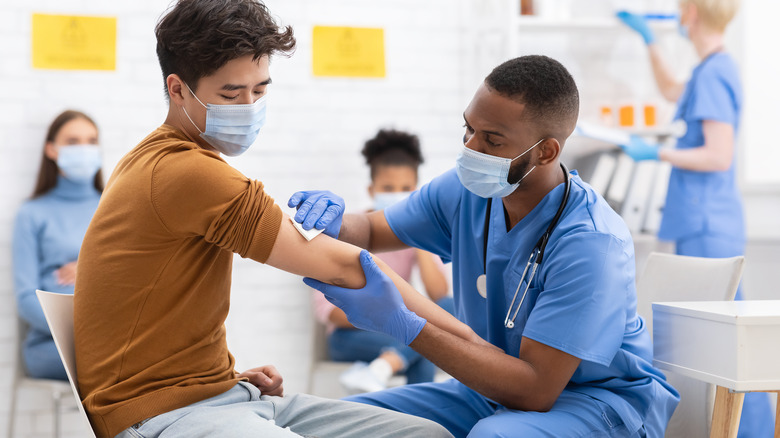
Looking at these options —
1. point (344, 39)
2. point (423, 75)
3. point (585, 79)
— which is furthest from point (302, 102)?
point (585, 79)

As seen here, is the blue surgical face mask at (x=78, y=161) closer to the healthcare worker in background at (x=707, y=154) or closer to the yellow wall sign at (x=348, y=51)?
the yellow wall sign at (x=348, y=51)

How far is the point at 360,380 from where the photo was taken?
2.70 m

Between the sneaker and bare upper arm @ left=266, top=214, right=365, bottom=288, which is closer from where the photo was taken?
bare upper arm @ left=266, top=214, right=365, bottom=288

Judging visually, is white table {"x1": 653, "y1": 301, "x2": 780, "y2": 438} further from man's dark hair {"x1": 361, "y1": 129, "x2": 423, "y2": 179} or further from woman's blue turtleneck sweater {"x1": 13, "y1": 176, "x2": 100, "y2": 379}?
woman's blue turtleneck sweater {"x1": 13, "y1": 176, "x2": 100, "y2": 379}

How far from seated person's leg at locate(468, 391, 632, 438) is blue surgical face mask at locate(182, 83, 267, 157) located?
75 cm

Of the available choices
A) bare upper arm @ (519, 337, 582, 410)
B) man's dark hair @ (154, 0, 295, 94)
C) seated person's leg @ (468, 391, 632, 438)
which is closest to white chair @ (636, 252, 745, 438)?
seated person's leg @ (468, 391, 632, 438)

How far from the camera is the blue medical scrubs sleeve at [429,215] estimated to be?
187cm

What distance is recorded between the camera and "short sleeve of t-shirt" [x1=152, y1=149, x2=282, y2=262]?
1270mm

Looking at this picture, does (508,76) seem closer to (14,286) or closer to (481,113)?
(481,113)

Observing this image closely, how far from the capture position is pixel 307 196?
1662 mm

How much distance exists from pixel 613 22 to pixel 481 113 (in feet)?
6.32

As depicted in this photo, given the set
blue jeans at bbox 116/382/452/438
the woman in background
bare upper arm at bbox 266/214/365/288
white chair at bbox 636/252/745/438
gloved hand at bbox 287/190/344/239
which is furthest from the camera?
the woman in background

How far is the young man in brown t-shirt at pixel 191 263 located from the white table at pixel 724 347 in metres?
0.53

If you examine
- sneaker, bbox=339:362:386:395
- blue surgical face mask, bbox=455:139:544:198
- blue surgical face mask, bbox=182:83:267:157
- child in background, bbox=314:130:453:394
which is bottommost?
sneaker, bbox=339:362:386:395
